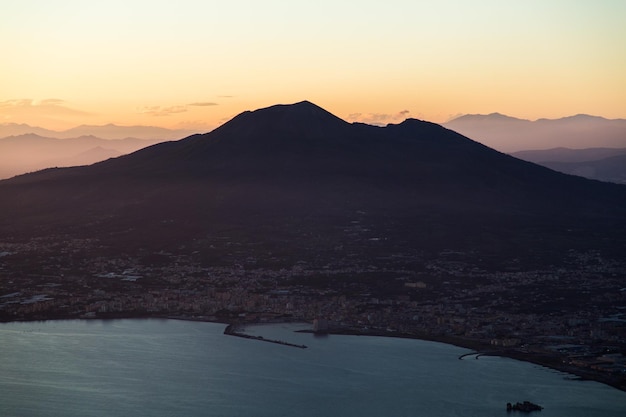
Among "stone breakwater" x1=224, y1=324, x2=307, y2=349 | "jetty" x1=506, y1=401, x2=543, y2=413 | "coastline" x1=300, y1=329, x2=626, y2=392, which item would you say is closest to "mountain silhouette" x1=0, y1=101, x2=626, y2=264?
"stone breakwater" x1=224, y1=324, x2=307, y2=349

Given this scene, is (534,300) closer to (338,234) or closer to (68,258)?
(338,234)

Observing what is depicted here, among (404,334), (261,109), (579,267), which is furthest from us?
(261,109)

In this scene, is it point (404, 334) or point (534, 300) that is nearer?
point (404, 334)

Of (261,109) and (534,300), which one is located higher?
(261,109)

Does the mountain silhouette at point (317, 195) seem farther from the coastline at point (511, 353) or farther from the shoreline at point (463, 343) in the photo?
the coastline at point (511, 353)

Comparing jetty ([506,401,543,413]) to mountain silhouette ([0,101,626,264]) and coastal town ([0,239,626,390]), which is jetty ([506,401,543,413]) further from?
mountain silhouette ([0,101,626,264])

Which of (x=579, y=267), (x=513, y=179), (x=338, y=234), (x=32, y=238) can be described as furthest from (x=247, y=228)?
(x=513, y=179)

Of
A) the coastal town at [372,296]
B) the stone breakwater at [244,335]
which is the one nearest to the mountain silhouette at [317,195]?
the coastal town at [372,296]
